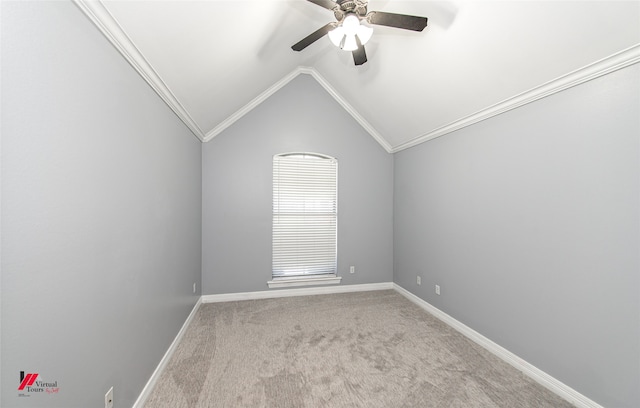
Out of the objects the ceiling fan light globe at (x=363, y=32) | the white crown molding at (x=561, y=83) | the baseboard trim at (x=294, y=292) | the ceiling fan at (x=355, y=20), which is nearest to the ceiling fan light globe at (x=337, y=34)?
the ceiling fan at (x=355, y=20)

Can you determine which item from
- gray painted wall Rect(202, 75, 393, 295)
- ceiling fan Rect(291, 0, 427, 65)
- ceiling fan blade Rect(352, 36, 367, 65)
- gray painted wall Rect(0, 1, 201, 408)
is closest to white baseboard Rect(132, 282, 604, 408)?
gray painted wall Rect(202, 75, 393, 295)

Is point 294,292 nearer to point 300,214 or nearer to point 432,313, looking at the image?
point 300,214

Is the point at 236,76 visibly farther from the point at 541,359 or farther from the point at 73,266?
the point at 541,359

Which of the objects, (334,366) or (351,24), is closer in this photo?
(351,24)

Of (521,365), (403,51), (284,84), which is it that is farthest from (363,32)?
(521,365)

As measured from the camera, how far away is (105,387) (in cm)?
136

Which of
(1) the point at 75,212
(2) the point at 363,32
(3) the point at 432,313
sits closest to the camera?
(1) the point at 75,212

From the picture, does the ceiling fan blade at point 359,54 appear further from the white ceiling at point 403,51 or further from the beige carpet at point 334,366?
the beige carpet at point 334,366

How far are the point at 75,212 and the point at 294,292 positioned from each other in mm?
3131

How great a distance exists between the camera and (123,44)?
4.77 ft

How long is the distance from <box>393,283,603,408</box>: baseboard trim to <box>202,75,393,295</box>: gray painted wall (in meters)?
1.36

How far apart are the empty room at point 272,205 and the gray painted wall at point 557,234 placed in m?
0.01

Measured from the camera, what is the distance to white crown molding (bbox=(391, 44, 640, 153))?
1.57 metres

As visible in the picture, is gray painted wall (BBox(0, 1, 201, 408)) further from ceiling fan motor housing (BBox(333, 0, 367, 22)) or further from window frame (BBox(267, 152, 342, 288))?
window frame (BBox(267, 152, 342, 288))
